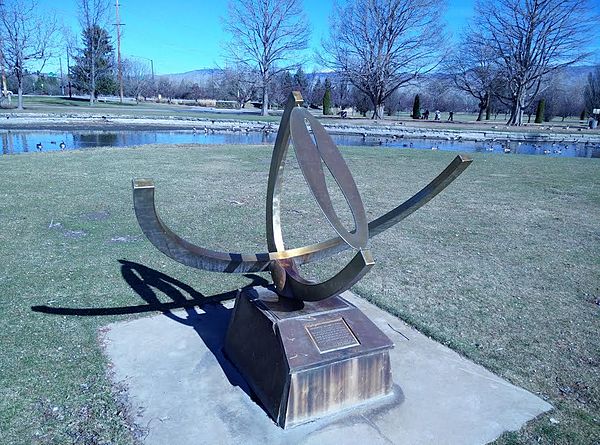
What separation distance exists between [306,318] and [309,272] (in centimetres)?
300

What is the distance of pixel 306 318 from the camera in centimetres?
385

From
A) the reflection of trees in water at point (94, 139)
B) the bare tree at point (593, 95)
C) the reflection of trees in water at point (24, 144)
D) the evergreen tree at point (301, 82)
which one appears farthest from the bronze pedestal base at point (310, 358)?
the evergreen tree at point (301, 82)

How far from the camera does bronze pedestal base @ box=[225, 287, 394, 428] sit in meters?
3.52

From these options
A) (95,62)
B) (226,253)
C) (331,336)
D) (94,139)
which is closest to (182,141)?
(94,139)

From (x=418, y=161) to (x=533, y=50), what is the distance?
3726cm

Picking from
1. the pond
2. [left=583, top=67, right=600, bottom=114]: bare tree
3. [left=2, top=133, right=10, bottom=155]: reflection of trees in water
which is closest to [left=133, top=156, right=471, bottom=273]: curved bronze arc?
[left=2, top=133, right=10, bottom=155]: reflection of trees in water

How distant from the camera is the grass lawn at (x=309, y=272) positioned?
382cm

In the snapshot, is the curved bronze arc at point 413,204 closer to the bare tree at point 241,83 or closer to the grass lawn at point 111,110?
the grass lawn at point 111,110

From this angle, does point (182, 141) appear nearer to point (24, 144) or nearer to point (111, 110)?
point (24, 144)

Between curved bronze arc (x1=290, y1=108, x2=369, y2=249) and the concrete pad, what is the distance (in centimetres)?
151

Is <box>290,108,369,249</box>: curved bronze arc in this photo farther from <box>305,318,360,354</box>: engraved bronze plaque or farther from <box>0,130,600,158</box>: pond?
<box>0,130,600,158</box>: pond

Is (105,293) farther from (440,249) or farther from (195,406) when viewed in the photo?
(440,249)

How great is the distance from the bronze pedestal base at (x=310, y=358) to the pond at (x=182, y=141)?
63.3 ft

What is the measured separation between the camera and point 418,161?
20.2 metres
